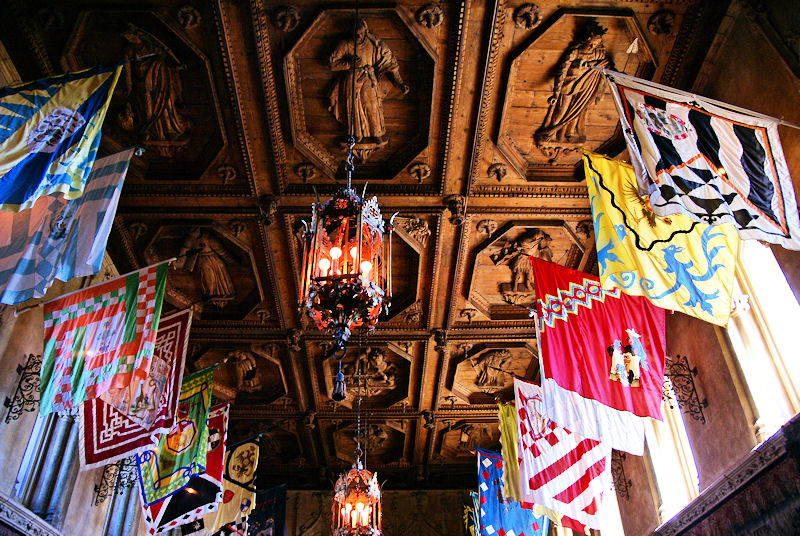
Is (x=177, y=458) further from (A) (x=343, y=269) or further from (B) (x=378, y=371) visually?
(A) (x=343, y=269)

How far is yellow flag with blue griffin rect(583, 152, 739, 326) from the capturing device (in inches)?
292

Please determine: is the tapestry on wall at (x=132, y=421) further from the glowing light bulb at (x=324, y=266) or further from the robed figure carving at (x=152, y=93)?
the glowing light bulb at (x=324, y=266)

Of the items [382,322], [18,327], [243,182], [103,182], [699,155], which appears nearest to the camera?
[699,155]

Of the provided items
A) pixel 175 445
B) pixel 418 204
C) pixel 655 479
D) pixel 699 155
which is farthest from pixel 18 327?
pixel 655 479

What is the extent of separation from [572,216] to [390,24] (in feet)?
17.2

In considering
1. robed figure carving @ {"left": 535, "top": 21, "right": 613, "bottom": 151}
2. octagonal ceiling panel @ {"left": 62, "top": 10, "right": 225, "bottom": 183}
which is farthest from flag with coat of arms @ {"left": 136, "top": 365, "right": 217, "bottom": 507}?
robed figure carving @ {"left": 535, "top": 21, "right": 613, "bottom": 151}

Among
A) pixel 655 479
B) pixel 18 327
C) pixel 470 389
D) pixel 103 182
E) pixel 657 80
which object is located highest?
pixel 657 80

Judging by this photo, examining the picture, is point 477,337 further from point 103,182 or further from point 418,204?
point 103,182

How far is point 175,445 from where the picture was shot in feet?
39.4

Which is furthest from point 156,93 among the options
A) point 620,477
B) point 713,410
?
point 620,477

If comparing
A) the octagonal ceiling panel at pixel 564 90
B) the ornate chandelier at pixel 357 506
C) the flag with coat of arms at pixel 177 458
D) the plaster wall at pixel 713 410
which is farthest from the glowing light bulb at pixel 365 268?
the ornate chandelier at pixel 357 506

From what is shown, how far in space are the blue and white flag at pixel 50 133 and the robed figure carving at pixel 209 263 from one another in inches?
178

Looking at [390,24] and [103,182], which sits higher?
[390,24]

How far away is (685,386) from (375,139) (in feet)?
23.3
